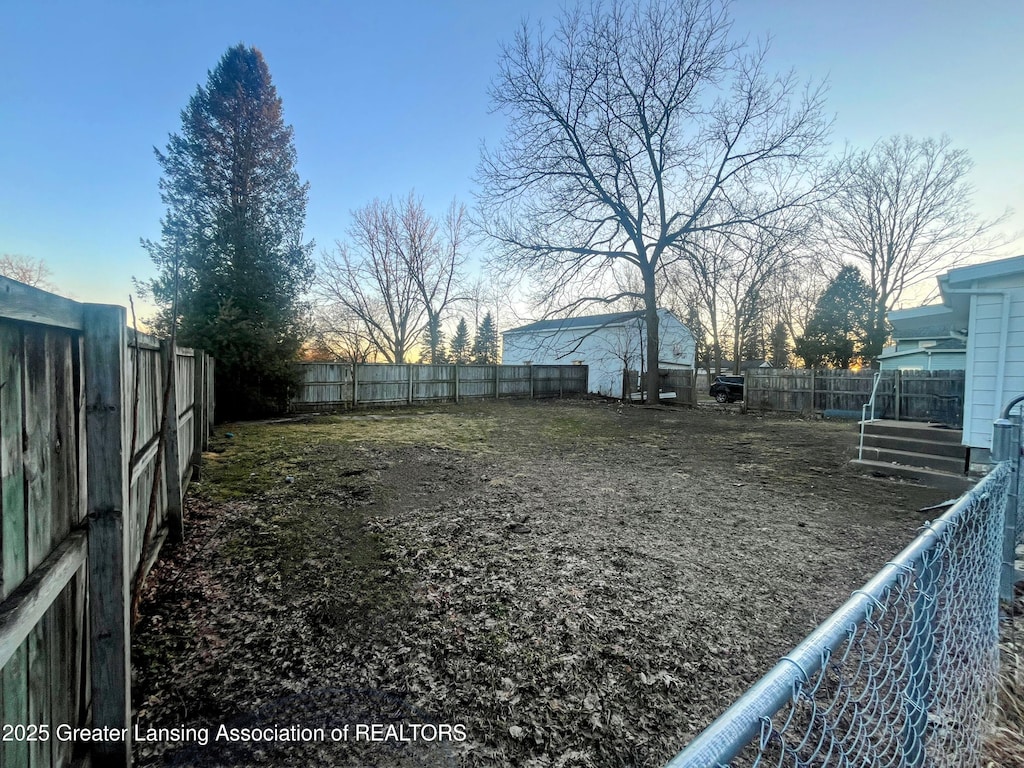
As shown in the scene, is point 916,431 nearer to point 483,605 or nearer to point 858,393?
point 483,605

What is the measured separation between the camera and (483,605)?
261cm

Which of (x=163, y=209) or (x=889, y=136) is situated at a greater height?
(x=889, y=136)

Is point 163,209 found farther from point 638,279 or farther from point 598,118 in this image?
point 638,279

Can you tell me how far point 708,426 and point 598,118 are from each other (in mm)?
10310

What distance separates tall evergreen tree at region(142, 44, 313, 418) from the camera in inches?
416

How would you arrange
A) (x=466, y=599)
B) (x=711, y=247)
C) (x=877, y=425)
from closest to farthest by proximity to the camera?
1. (x=466, y=599)
2. (x=877, y=425)
3. (x=711, y=247)

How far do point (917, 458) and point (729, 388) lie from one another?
1448cm

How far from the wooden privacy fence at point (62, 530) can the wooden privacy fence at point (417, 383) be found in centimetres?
A: 1165

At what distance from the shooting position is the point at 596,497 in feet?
15.8

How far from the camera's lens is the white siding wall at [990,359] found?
16.5ft

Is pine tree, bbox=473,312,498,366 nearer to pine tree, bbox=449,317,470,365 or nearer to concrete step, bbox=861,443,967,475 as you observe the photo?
pine tree, bbox=449,317,470,365

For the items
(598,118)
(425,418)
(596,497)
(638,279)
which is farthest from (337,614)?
(638,279)

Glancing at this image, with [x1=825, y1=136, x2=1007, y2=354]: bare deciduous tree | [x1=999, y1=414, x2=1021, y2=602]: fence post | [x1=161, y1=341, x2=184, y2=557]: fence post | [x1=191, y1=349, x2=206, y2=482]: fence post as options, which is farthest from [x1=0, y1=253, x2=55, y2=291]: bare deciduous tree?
[x1=825, y1=136, x2=1007, y2=354]: bare deciduous tree

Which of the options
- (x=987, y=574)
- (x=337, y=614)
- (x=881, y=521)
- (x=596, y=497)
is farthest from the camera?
(x=596, y=497)
